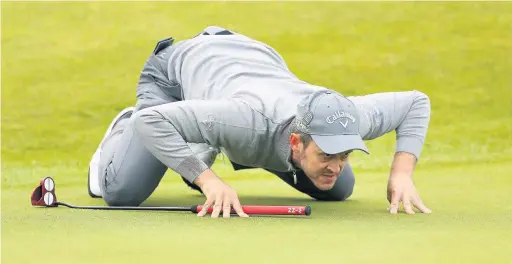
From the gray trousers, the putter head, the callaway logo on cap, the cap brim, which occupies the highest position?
the callaway logo on cap

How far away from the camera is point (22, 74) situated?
8438 millimetres

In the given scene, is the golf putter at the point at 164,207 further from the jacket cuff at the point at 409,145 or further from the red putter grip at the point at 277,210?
the jacket cuff at the point at 409,145

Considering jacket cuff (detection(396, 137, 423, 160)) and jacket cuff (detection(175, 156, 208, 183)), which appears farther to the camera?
jacket cuff (detection(396, 137, 423, 160))

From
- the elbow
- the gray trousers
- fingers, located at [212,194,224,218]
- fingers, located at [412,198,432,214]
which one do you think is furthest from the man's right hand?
the elbow

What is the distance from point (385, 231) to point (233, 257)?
709 millimetres

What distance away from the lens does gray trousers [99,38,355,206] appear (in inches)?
162

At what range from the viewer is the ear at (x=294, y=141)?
336 centimetres

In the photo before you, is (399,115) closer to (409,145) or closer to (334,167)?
(409,145)

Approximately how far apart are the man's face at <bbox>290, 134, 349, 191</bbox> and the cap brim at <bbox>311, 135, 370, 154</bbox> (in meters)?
Result: 0.04

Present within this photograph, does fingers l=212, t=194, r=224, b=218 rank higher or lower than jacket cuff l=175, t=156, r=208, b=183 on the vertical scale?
lower

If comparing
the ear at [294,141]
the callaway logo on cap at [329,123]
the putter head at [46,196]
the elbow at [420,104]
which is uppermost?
the elbow at [420,104]

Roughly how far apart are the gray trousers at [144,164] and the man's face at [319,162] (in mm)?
668

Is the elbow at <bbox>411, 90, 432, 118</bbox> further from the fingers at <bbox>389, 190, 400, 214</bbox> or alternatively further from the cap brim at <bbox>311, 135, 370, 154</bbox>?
the cap brim at <bbox>311, 135, 370, 154</bbox>

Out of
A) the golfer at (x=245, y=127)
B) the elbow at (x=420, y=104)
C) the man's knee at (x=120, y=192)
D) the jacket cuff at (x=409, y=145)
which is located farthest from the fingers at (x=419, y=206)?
the man's knee at (x=120, y=192)
